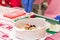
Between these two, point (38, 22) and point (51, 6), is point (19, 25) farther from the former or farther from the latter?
point (51, 6)

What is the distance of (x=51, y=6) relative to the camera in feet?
3.96

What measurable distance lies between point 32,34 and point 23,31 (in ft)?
0.16

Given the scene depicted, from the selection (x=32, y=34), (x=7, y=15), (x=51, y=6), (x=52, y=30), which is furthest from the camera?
(x=51, y=6)

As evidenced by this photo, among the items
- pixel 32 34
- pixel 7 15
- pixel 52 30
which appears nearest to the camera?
pixel 32 34

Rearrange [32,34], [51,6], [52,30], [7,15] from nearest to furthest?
[32,34], [52,30], [7,15], [51,6]

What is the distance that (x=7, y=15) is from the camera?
108 cm

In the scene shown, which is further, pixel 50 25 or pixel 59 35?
pixel 50 25

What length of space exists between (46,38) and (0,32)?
283 millimetres

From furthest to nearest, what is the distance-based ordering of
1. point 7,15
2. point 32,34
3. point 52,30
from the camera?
point 7,15 < point 52,30 < point 32,34

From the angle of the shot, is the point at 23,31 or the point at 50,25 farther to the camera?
the point at 50,25

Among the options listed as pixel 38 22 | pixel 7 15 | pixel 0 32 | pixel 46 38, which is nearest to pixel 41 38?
pixel 46 38

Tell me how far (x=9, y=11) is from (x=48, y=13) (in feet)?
1.09

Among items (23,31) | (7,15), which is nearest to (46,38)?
(23,31)

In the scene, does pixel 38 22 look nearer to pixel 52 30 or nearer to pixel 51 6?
pixel 52 30
